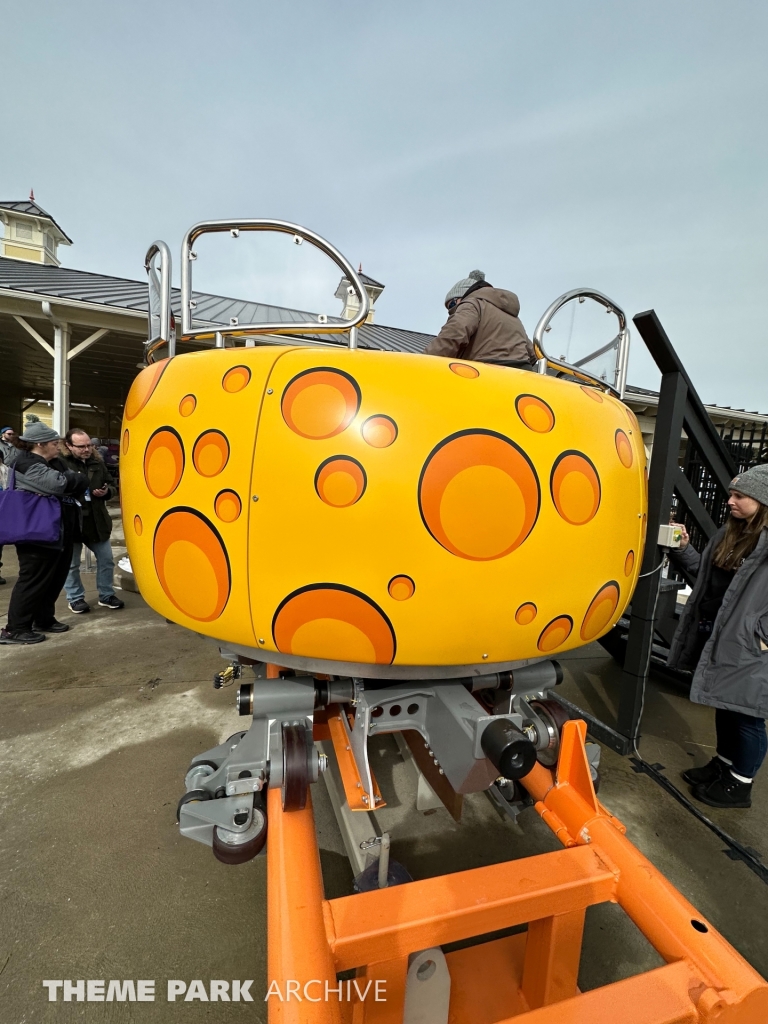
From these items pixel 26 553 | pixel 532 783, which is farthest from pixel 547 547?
pixel 26 553

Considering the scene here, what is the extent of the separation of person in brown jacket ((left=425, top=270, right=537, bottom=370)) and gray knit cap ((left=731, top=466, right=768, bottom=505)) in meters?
Answer: 1.00

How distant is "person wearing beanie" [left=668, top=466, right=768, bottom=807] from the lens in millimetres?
1872

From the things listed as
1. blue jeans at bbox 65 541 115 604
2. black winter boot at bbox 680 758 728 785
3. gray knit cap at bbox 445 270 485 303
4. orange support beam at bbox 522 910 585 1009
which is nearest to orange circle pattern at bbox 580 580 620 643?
orange support beam at bbox 522 910 585 1009

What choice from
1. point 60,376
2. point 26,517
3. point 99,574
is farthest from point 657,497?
point 60,376

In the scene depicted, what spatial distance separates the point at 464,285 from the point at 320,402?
1360 mm

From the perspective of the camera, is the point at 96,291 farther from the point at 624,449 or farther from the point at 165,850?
the point at 624,449

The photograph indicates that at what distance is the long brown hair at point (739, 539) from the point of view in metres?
1.92

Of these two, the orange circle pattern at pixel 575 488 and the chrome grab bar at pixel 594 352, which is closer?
→ the orange circle pattern at pixel 575 488

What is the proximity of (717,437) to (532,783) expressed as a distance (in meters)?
1.93

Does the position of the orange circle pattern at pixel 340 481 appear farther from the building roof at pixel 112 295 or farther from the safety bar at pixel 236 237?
the building roof at pixel 112 295

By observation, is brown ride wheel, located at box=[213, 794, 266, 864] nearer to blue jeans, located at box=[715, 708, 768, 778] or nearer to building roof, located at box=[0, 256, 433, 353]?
blue jeans, located at box=[715, 708, 768, 778]

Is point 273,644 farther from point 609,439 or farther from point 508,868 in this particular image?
point 609,439

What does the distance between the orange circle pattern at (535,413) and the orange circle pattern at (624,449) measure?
24 cm

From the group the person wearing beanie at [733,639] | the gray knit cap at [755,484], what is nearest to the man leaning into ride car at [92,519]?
the person wearing beanie at [733,639]
